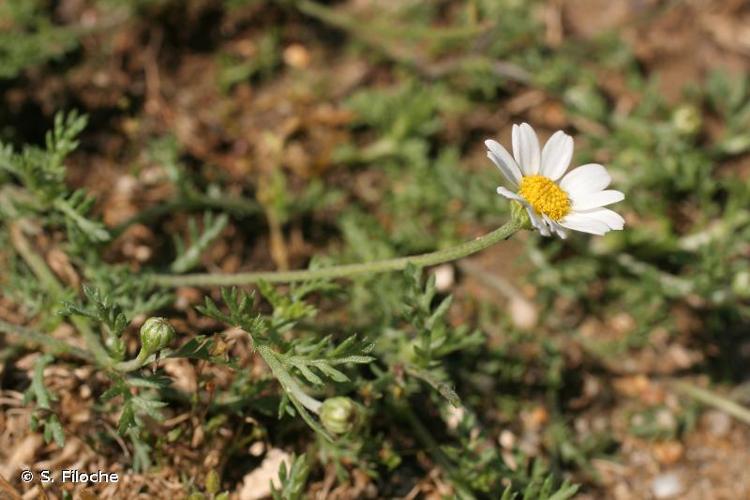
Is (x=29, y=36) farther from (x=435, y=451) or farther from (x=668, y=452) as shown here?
(x=668, y=452)

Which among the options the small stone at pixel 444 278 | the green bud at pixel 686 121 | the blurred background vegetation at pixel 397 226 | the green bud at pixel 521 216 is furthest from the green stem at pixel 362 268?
the green bud at pixel 686 121

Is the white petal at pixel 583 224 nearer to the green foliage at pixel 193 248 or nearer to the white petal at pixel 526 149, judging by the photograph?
the white petal at pixel 526 149

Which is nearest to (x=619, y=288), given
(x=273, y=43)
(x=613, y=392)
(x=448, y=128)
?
(x=613, y=392)

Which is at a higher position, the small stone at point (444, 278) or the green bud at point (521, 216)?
the green bud at point (521, 216)

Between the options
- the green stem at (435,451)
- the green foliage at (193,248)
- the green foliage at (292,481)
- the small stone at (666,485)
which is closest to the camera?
the green foliage at (292,481)

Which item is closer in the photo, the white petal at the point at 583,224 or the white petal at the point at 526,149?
the white petal at the point at 583,224

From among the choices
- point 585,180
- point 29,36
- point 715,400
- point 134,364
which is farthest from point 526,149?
point 29,36

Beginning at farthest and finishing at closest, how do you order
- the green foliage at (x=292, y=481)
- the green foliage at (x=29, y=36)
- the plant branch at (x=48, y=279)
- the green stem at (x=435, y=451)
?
the green foliage at (x=29, y=36) → the green stem at (x=435, y=451) → the plant branch at (x=48, y=279) → the green foliage at (x=292, y=481)
